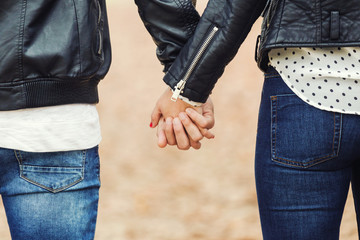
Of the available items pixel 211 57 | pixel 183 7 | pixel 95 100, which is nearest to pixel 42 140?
pixel 95 100

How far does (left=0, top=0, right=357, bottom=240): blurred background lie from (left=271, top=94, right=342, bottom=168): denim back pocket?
2.40m

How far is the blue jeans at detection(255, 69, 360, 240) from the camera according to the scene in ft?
4.88

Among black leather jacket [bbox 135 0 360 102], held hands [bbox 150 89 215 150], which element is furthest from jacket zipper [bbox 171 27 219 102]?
held hands [bbox 150 89 215 150]

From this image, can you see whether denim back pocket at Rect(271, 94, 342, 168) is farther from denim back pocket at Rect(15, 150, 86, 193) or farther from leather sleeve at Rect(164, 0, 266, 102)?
denim back pocket at Rect(15, 150, 86, 193)

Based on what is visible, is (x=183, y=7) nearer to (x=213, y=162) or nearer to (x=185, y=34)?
(x=185, y=34)

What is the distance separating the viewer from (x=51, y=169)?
5.28 feet

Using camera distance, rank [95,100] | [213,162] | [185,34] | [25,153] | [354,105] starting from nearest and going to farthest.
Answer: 1. [354,105]
2. [25,153]
3. [95,100]
4. [185,34]
5. [213,162]

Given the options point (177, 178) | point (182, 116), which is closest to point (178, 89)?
point (182, 116)

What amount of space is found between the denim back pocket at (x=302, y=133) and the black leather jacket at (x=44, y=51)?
57 centimetres

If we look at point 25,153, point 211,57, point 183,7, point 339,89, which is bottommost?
point 25,153

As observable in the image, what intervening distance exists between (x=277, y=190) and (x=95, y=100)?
62 cm

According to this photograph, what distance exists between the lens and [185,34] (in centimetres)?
199

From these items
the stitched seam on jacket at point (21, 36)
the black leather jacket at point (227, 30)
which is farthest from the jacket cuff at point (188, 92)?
the stitched seam on jacket at point (21, 36)

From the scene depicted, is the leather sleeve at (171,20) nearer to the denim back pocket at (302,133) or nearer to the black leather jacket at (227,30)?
the black leather jacket at (227,30)
